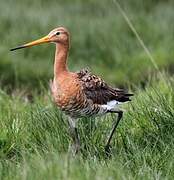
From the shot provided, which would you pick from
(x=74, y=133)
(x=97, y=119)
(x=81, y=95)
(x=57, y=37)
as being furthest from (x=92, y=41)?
(x=81, y=95)

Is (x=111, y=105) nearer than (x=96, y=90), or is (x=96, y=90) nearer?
(x=96, y=90)

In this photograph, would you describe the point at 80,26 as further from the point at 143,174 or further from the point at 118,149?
the point at 143,174

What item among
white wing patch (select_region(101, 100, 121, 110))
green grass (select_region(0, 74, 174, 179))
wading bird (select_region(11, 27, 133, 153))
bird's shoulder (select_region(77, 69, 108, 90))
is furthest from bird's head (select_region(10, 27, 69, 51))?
green grass (select_region(0, 74, 174, 179))

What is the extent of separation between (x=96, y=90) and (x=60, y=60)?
37 cm

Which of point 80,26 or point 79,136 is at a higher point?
point 80,26

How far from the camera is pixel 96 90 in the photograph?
5973 millimetres

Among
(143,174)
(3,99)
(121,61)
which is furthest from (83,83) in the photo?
(121,61)

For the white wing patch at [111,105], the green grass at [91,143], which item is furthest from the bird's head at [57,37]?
the green grass at [91,143]

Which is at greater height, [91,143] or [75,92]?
[75,92]

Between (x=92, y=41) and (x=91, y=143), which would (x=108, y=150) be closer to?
(x=91, y=143)

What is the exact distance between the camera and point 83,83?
19.1 ft

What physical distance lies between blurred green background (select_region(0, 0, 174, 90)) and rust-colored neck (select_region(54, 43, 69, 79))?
178 inches

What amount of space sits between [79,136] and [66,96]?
0.56m

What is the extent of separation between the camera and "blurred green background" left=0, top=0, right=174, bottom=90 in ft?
37.1
